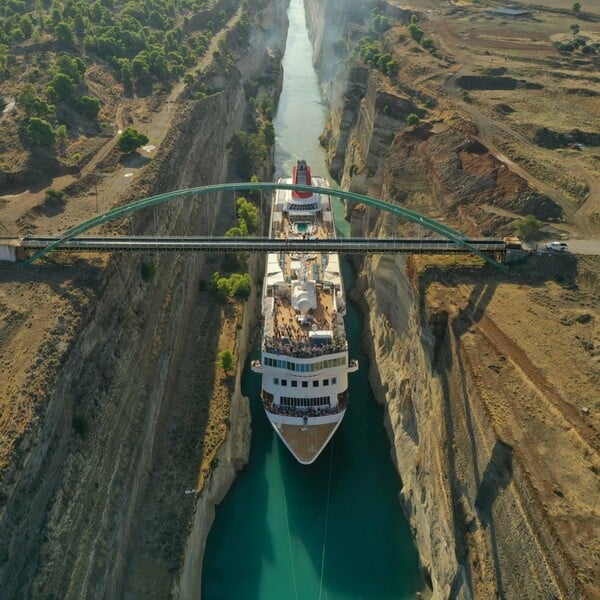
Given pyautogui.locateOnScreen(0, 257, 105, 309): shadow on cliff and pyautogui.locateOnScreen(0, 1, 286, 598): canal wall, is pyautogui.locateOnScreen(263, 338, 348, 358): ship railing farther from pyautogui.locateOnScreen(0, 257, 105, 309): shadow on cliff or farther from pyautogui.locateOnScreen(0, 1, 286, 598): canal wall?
pyautogui.locateOnScreen(0, 257, 105, 309): shadow on cliff

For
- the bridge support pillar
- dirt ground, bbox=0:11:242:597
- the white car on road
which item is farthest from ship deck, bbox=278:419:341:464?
the bridge support pillar

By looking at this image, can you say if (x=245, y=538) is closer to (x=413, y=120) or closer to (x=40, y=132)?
(x=40, y=132)

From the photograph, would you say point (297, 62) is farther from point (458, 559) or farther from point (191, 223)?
point (458, 559)

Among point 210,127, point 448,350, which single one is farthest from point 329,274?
point 210,127

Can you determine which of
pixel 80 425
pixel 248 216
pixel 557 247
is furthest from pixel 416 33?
pixel 80 425

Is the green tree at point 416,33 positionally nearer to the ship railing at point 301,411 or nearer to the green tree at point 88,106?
the green tree at point 88,106

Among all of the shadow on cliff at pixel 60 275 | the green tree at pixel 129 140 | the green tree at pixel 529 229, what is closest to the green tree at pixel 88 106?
the green tree at pixel 129 140
